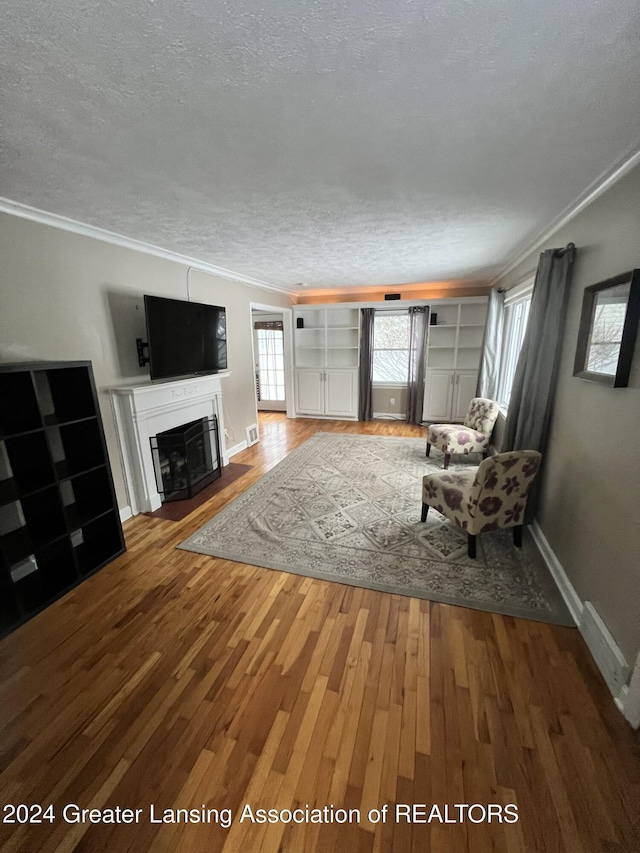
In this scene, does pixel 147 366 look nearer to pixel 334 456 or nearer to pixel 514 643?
pixel 334 456

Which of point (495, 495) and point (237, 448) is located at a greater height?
point (495, 495)

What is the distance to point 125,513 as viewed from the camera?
2.95 meters

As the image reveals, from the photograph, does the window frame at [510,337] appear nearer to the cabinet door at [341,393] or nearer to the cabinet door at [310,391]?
the cabinet door at [341,393]

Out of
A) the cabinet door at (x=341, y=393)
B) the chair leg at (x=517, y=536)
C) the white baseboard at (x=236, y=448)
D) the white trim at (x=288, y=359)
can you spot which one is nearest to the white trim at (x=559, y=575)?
the chair leg at (x=517, y=536)

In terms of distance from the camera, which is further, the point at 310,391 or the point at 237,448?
the point at 310,391

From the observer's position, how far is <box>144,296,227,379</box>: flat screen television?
2.87 metres

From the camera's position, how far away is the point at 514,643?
5.63 ft

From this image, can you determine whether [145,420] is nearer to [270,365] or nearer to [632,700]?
[632,700]

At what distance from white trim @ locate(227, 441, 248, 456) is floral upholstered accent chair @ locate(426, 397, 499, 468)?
2634 mm

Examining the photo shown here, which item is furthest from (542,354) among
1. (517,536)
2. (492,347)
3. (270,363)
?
(270,363)

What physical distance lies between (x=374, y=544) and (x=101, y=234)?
322 cm

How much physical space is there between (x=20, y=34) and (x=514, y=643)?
9.82 ft

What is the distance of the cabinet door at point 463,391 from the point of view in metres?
5.67

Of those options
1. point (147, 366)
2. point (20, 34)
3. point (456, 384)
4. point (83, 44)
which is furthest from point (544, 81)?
point (456, 384)
